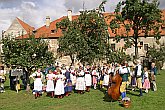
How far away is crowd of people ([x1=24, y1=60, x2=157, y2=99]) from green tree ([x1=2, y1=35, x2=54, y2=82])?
135cm

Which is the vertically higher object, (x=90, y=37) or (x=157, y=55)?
(x=90, y=37)

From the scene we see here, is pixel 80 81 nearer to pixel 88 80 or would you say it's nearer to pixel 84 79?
pixel 84 79

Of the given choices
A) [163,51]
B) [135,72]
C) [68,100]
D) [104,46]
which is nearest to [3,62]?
[68,100]

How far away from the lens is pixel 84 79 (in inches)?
707

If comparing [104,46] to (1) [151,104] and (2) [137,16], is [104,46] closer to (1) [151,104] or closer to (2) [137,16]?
(2) [137,16]

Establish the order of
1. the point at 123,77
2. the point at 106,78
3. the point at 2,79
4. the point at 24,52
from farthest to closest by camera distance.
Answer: the point at 2,79
the point at 106,78
the point at 24,52
the point at 123,77

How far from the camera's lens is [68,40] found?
1202 inches

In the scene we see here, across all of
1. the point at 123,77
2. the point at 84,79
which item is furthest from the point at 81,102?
the point at 84,79

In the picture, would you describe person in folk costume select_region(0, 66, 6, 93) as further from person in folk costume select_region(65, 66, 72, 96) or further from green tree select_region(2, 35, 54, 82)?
person in folk costume select_region(65, 66, 72, 96)

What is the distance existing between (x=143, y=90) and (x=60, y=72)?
5.28m

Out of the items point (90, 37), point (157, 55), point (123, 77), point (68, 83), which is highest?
point (90, 37)

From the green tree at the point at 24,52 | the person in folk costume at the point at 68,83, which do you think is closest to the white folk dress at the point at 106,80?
the person in folk costume at the point at 68,83

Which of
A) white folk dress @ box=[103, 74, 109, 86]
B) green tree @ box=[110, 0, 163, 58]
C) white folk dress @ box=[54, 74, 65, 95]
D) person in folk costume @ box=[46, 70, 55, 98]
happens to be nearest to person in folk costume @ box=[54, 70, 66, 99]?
white folk dress @ box=[54, 74, 65, 95]

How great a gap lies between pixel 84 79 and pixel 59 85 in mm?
2116
